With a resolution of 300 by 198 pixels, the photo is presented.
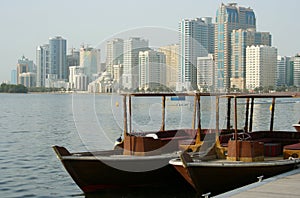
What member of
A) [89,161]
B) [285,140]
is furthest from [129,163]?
[285,140]

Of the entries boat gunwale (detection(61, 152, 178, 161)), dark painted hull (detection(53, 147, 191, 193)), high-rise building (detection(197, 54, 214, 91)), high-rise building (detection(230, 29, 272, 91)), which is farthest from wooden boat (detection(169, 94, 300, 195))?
high-rise building (detection(230, 29, 272, 91))

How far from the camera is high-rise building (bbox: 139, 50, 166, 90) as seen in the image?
47.3ft

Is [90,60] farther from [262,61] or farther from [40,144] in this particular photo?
[262,61]

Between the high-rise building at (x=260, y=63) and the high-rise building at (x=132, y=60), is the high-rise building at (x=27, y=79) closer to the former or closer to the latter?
the high-rise building at (x=260, y=63)

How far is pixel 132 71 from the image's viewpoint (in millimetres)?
14820

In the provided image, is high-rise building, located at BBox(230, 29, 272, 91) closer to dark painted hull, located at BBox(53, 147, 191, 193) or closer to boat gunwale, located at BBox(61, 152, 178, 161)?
dark painted hull, located at BBox(53, 147, 191, 193)

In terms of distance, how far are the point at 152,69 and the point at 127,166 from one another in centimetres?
287

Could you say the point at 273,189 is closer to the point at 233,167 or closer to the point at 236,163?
the point at 233,167

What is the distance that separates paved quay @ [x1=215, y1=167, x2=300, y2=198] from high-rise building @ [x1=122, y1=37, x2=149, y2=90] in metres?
4.39

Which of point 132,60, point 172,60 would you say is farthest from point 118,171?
point 172,60

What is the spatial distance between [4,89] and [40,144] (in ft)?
478

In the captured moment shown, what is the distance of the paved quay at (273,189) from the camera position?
9531mm

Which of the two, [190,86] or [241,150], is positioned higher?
[190,86]

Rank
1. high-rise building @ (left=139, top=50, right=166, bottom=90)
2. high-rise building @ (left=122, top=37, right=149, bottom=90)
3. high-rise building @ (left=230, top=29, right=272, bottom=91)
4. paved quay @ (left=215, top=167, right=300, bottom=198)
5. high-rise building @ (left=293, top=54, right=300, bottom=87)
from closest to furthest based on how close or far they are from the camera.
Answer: paved quay @ (left=215, top=167, right=300, bottom=198)
high-rise building @ (left=122, top=37, right=149, bottom=90)
high-rise building @ (left=139, top=50, right=166, bottom=90)
high-rise building @ (left=230, top=29, right=272, bottom=91)
high-rise building @ (left=293, top=54, right=300, bottom=87)
